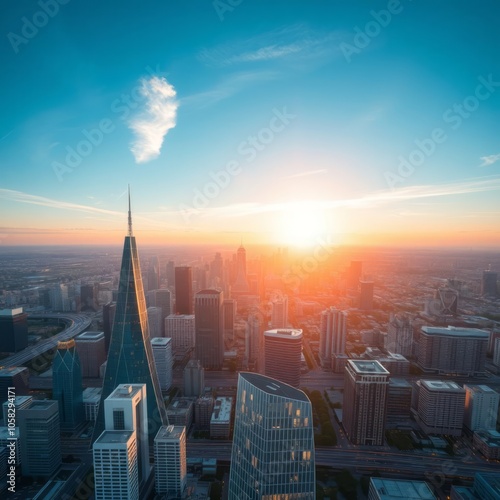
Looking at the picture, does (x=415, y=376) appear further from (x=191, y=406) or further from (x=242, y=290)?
(x=242, y=290)

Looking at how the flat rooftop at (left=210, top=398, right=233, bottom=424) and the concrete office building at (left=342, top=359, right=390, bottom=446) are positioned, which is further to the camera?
the flat rooftop at (left=210, top=398, right=233, bottom=424)

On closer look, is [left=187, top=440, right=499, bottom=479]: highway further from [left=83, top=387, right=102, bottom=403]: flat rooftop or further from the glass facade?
[left=83, top=387, right=102, bottom=403]: flat rooftop

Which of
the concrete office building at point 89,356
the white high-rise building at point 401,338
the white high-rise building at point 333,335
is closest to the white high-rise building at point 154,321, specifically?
the concrete office building at point 89,356

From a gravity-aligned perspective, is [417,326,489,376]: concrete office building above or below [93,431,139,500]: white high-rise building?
below

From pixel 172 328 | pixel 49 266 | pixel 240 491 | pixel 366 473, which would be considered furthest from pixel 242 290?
pixel 240 491

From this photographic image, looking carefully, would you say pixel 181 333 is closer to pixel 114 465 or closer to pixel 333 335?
pixel 333 335

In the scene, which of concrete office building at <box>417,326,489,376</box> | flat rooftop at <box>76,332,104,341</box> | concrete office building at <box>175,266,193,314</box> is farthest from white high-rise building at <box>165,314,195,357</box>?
concrete office building at <box>417,326,489,376</box>
